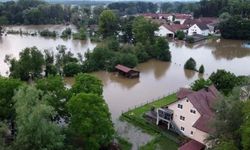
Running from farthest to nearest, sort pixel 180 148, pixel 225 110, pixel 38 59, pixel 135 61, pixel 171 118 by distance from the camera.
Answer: pixel 135 61
pixel 38 59
pixel 171 118
pixel 180 148
pixel 225 110

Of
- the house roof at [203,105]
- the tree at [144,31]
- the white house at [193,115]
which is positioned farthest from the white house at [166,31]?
the house roof at [203,105]

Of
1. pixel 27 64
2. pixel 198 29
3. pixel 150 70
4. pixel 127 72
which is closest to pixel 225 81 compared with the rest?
pixel 127 72

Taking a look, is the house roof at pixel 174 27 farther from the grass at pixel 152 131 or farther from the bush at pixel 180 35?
the grass at pixel 152 131

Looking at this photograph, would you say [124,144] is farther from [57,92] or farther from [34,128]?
[34,128]

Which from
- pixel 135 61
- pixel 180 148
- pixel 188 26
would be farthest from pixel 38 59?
pixel 188 26

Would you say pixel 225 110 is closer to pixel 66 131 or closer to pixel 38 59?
pixel 66 131

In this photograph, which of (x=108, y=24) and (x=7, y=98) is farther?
(x=108, y=24)
